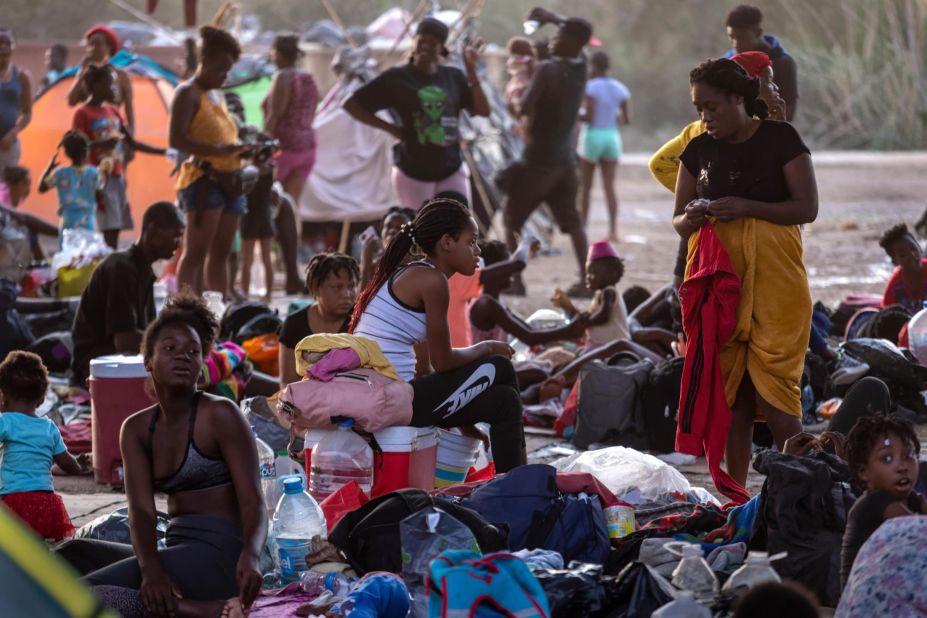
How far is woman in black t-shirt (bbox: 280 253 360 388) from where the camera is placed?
643 centimetres

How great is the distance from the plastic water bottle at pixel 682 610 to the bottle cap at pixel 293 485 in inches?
62.5

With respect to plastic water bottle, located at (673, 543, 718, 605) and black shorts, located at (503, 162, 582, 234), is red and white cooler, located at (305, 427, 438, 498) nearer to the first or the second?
→ plastic water bottle, located at (673, 543, 718, 605)

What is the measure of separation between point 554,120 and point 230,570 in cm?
757

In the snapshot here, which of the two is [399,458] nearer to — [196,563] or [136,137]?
[196,563]

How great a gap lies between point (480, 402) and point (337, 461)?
1.88ft

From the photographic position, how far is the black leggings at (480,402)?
5.48 m

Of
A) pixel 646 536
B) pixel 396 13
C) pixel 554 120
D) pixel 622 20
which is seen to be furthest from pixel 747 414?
pixel 622 20

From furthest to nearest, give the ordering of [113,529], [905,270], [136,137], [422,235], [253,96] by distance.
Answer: [253,96] < [136,137] < [905,270] < [422,235] < [113,529]

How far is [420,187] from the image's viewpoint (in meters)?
9.49

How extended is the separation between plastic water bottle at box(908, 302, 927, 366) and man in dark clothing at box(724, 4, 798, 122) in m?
1.18

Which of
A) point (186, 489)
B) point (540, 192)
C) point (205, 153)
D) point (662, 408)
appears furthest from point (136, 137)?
point (186, 489)

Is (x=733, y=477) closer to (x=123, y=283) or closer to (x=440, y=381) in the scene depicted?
(x=440, y=381)

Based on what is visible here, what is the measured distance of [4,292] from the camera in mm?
8203

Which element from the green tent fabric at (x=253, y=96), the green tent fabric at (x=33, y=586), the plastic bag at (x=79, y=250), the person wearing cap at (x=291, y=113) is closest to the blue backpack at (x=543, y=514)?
the green tent fabric at (x=33, y=586)
